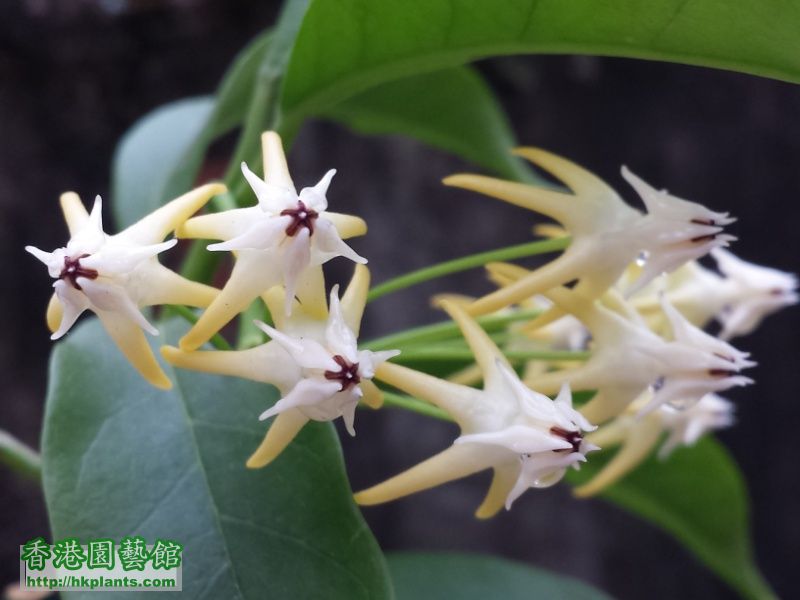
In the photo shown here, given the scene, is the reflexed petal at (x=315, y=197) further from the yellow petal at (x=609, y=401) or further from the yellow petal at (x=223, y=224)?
the yellow petal at (x=609, y=401)

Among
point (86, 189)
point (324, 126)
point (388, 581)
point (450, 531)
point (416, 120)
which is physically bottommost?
point (388, 581)

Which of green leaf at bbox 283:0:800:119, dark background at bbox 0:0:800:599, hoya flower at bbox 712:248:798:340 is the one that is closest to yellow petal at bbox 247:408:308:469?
green leaf at bbox 283:0:800:119

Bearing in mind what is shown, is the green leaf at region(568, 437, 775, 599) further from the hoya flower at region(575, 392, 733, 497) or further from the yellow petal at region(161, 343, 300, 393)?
the yellow petal at region(161, 343, 300, 393)

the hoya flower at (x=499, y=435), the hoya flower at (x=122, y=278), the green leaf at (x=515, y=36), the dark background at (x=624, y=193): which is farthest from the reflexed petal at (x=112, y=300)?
the dark background at (x=624, y=193)

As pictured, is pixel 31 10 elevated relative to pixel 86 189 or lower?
elevated

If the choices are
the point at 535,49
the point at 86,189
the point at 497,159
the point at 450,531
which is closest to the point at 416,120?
the point at 497,159

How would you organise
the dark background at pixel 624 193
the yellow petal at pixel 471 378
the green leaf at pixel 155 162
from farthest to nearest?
the dark background at pixel 624 193, the green leaf at pixel 155 162, the yellow petal at pixel 471 378

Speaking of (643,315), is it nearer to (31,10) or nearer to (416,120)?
(416,120)
